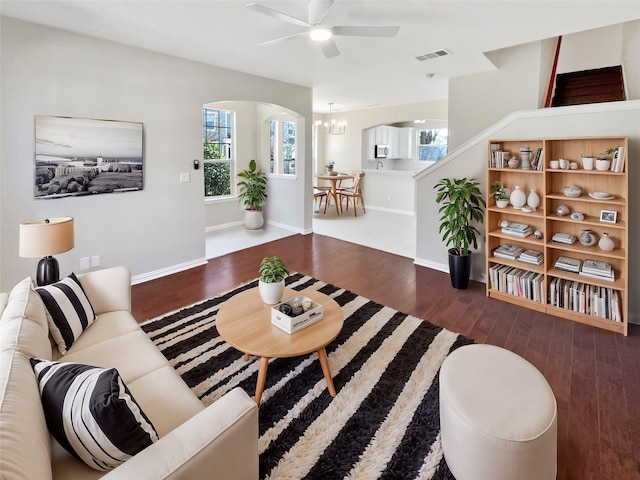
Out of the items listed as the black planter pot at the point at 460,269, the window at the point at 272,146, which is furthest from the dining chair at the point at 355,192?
the black planter pot at the point at 460,269

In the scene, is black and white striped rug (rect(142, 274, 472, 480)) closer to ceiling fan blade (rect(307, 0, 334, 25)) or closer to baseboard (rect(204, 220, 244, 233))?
ceiling fan blade (rect(307, 0, 334, 25))

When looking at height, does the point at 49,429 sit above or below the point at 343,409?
above

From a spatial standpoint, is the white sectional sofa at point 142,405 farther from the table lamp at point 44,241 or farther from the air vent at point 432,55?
the air vent at point 432,55

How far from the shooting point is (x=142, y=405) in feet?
4.90

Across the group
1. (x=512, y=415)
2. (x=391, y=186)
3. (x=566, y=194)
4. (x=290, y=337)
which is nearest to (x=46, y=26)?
(x=290, y=337)

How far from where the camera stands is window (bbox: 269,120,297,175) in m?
7.07

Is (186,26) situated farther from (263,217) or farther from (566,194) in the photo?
(263,217)

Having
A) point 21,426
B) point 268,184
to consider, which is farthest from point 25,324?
point 268,184

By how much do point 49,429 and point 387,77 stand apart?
209 inches

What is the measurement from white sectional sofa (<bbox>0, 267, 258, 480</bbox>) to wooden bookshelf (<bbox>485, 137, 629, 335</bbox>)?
3141 mm

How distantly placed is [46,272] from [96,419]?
2123 mm

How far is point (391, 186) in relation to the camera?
863cm

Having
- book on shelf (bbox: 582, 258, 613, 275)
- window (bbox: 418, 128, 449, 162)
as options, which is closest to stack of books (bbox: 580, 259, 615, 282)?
book on shelf (bbox: 582, 258, 613, 275)

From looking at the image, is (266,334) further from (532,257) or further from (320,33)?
(532,257)
